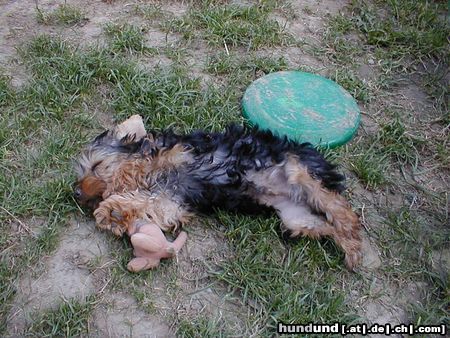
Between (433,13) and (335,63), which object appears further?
(433,13)

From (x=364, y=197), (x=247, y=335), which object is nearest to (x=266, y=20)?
(x=364, y=197)

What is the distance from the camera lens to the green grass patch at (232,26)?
543 centimetres

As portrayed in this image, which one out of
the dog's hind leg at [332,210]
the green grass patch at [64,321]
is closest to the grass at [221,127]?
the green grass patch at [64,321]

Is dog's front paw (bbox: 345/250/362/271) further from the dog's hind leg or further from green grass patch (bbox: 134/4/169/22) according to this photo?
green grass patch (bbox: 134/4/169/22)

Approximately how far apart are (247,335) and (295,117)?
6.28ft

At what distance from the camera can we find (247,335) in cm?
315

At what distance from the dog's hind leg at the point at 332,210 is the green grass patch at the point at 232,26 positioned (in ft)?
7.23

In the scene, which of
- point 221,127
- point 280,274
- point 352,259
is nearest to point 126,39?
point 221,127

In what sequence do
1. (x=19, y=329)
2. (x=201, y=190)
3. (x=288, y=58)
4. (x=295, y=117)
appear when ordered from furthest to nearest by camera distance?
(x=288, y=58) → (x=295, y=117) → (x=201, y=190) → (x=19, y=329)

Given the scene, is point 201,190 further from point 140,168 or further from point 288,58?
point 288,58

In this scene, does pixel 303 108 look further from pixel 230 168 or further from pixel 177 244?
pixel 177 244

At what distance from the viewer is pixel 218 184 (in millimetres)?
3686

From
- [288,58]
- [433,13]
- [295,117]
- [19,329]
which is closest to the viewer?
[19,329]

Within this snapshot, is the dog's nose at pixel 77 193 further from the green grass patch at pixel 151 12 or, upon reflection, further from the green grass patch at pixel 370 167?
the green grass patch at pixel 151 12
